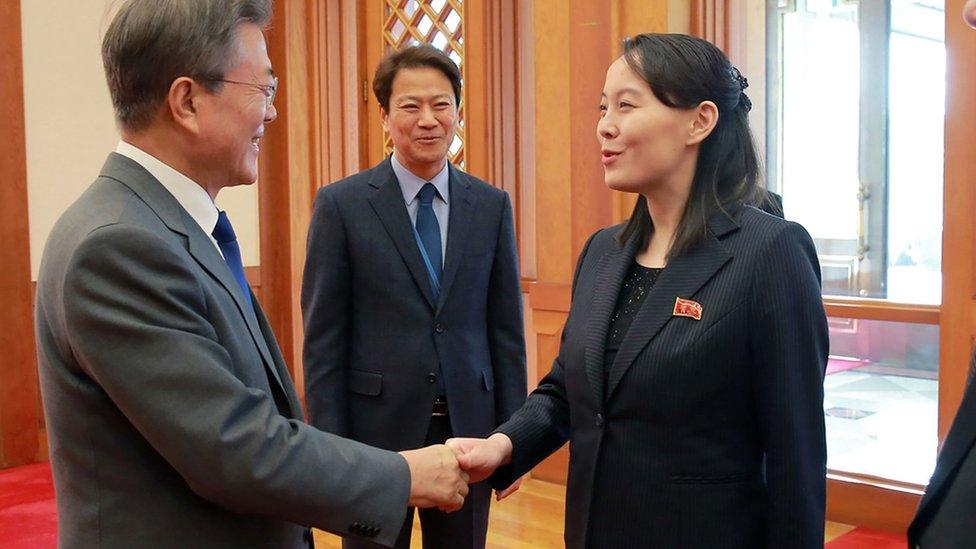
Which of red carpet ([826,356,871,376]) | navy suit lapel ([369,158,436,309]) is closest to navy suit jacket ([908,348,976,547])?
navy suit lapel ([369,158,436,309])

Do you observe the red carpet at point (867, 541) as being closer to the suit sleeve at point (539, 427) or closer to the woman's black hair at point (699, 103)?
the suit sleeve at point (539, 427)

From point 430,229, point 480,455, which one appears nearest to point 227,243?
point 480,455

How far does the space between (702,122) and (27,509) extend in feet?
13.3

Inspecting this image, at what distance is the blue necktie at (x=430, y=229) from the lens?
2896mm

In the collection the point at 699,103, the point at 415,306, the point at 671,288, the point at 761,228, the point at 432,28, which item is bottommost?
the point at 415,306

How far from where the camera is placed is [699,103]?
76.4 inches

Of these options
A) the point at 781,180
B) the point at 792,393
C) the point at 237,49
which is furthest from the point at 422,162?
the point at 781,180

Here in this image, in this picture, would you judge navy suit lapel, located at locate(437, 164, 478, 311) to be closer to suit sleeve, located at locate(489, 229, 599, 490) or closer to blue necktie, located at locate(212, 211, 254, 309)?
suit sleeve, located at locate(489, 229, 599, 490)

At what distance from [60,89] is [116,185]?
474 centimetres

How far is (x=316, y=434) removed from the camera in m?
1.59

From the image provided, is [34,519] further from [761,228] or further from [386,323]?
[761,228]

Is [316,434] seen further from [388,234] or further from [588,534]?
[388,234]

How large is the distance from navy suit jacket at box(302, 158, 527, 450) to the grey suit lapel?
1.21 m

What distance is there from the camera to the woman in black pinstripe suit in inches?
68.9
